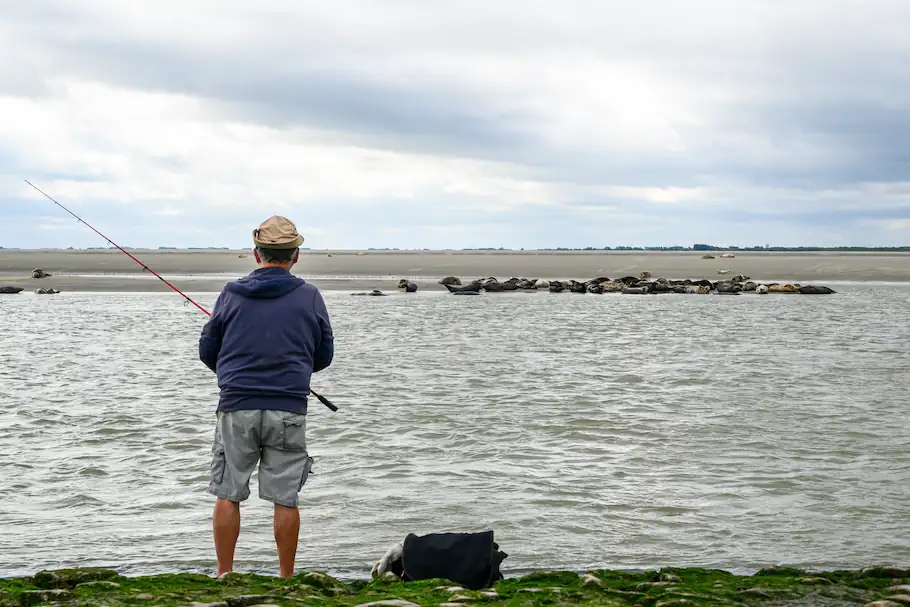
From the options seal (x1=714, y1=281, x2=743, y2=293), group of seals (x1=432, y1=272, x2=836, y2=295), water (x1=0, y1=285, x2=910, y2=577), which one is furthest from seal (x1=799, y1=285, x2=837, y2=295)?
water (x1=0, y1=285, x2=910, y2=577)

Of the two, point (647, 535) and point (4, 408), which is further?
point (4, 408)

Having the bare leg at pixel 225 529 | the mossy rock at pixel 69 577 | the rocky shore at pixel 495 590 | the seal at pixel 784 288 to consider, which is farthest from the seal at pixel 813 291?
the mossy rock at pixel 69 577

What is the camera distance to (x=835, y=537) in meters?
7.80

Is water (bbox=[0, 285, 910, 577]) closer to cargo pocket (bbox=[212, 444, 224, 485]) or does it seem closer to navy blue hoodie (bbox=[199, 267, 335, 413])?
cargo pocket (bbox=[212, 444, 224, 485])

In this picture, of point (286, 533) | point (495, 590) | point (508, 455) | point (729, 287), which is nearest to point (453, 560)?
point (495, 590)

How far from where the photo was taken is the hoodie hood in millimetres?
5914

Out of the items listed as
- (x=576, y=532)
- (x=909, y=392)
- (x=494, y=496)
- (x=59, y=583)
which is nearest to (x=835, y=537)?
(x=576, y=532)

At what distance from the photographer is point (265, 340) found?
5.90 metres

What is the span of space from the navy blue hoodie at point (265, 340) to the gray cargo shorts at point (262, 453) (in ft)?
0.25

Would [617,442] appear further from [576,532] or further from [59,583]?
[59,583]

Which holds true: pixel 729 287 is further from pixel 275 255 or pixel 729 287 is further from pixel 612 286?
pixel 275 255

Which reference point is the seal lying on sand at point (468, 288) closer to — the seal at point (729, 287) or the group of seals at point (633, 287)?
the group of seals at point (633, 287)

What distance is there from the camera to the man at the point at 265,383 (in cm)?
589

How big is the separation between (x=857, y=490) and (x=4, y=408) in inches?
434
